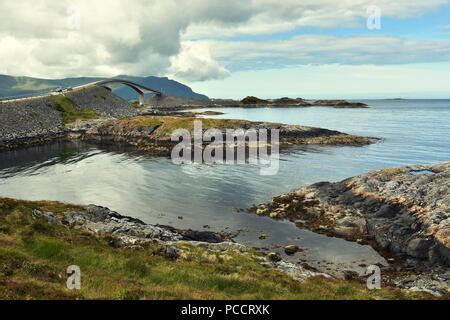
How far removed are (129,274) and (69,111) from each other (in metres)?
149

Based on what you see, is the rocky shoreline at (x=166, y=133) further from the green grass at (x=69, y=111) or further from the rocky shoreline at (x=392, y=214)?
the rocky shoreline at (x=392, y=214)

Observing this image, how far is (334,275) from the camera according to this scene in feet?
110

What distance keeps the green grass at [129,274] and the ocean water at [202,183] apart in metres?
11.4

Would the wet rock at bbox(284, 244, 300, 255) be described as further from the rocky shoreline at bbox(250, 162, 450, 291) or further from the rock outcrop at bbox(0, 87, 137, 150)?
the rock outcrop at bbox(0, 87, 137, 150)

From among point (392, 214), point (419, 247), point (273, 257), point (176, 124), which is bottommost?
point (273, 257)

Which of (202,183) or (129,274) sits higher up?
(129,274)

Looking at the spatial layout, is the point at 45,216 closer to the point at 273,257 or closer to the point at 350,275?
the point at 273,257

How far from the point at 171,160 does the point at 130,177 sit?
17543mm

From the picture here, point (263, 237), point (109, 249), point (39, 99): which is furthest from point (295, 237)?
point (39, 99)

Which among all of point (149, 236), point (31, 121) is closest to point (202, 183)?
point (149, 236)

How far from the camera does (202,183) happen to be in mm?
65938

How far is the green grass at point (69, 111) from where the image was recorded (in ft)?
502
